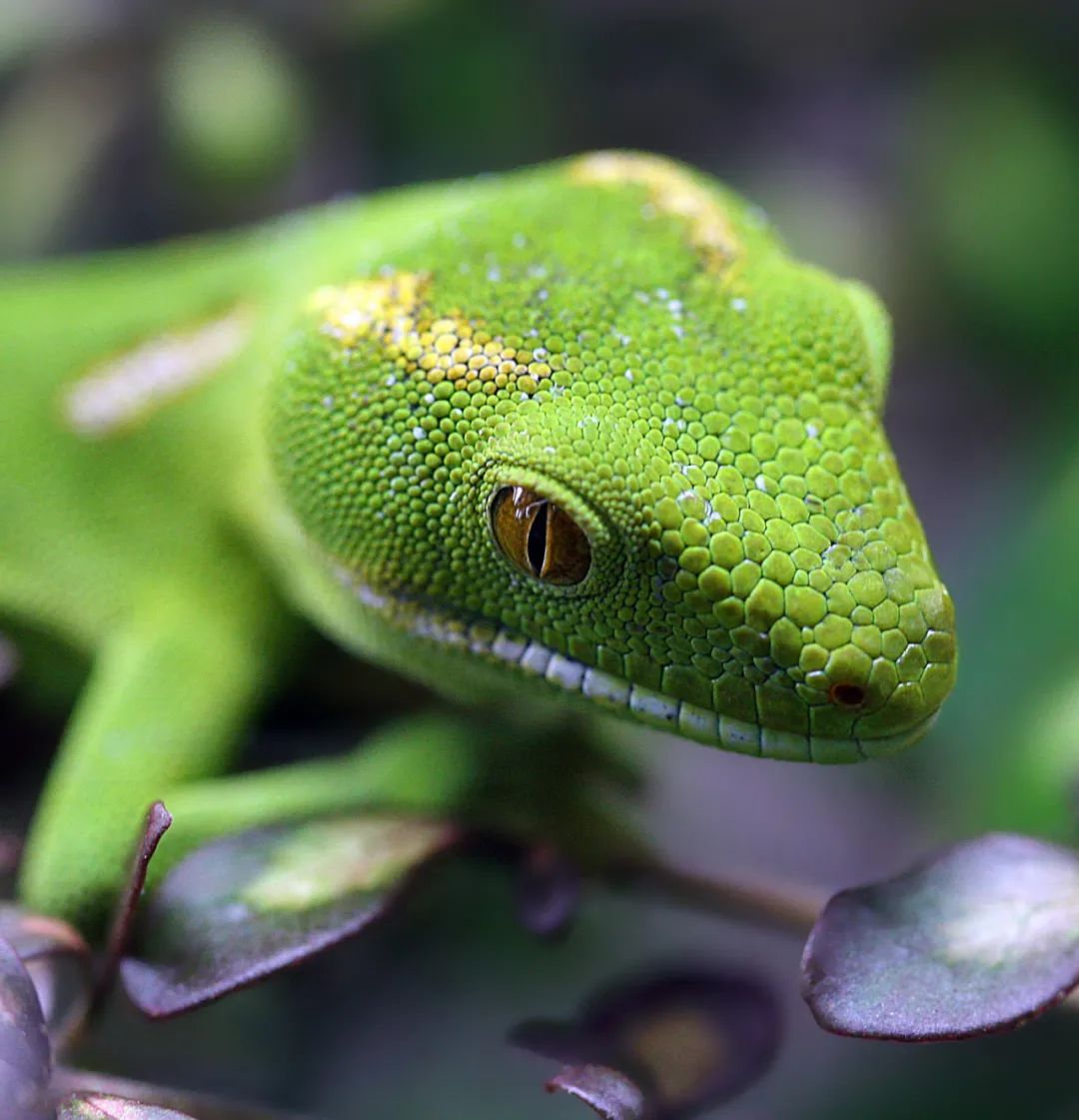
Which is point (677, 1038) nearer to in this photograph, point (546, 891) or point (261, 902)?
point (546, 891)

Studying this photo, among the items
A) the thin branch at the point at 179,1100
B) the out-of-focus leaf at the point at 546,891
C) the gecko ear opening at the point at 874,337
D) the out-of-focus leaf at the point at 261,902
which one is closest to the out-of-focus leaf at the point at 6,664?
the out-of-focus leaf at the point at 261,902

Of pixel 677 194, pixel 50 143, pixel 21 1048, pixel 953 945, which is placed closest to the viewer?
pixel 21 1048

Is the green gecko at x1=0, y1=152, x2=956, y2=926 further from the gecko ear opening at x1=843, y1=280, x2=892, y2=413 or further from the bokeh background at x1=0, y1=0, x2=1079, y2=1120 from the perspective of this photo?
the bokeh background at x1=0, y1=0, x2=1079, y2=1120

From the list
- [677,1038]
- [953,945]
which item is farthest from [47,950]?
[953,945]

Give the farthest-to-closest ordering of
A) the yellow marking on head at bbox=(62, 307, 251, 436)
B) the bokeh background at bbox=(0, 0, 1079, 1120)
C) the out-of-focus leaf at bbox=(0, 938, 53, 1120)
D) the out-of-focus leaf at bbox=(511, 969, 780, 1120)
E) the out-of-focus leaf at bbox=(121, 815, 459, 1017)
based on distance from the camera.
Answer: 1. the yellow marking on head at bbox=(62, 307, 251, 436)
2. the bokeh background at bbox=(0, 0, 1079, 1120)
3. the out-of-focus leaf at bbox=(511, 969, 780, 1120)
4. the out-of-focus leaf at bbox=(121, 815, 459, 1017)
5. the out-of-focus leaf at bbox=(0, 938, 53, 1120)

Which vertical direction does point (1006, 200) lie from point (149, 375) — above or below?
above

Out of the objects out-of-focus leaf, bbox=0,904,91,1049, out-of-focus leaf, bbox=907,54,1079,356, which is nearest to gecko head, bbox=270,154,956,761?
out-of-focus leaf, bbox=0,904,91,1049

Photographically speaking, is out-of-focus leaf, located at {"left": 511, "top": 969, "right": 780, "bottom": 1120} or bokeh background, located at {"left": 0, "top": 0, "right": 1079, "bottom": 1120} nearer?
out-of-focus leaf, located at {"left": 511, "top": 969, "right": 780, "bottom": 1120}
